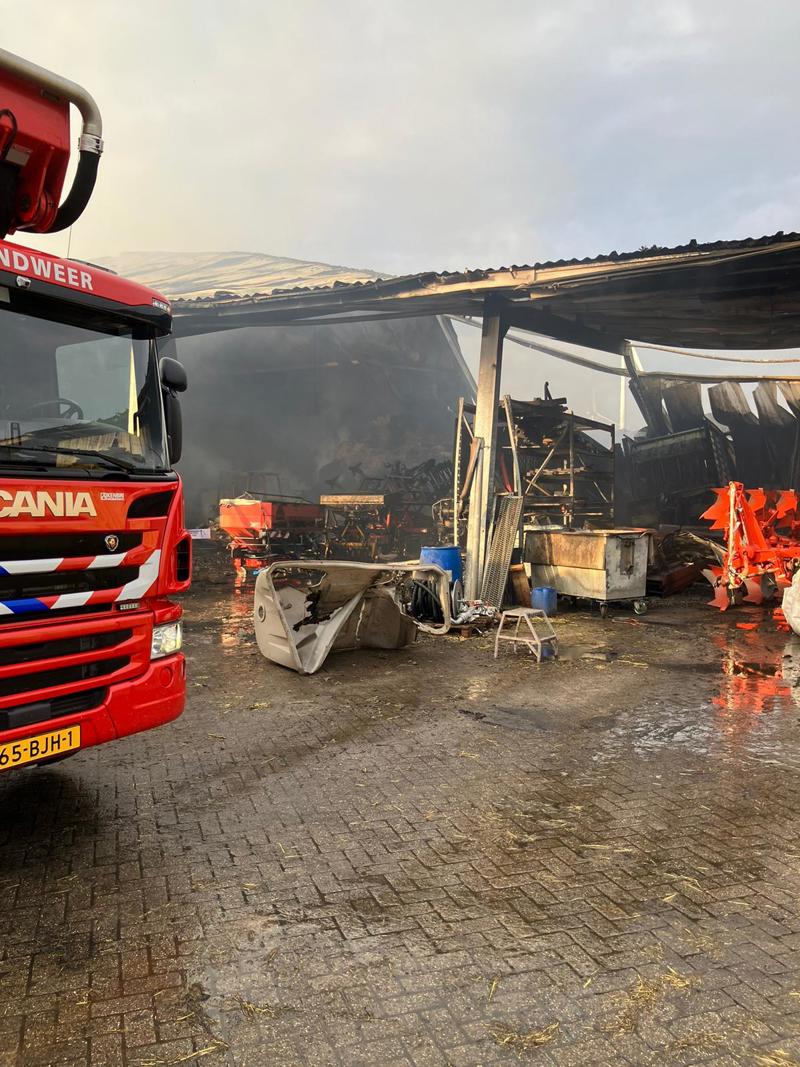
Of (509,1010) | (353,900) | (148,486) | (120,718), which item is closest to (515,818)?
(353,900)

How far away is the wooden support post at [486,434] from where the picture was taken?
42.0 ft

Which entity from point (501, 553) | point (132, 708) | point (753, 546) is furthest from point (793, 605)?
point (132, 708)

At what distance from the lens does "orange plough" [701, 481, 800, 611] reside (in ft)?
39.4

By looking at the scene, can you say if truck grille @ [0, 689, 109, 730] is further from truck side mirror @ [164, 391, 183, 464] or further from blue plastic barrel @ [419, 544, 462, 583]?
blue plastic barrel @ [419, 544, 462, 583]

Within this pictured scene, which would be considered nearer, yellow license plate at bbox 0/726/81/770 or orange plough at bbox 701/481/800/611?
yellow license plate at bbox 0/726/81/770

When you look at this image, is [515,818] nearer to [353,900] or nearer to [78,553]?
[353,900]

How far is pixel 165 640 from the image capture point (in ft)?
14.0

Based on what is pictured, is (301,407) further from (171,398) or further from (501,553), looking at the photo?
(171,398)

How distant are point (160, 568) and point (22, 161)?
120 inches

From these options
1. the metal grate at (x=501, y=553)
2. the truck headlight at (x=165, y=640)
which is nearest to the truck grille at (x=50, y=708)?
the truck headlight at (x=165, y=640)

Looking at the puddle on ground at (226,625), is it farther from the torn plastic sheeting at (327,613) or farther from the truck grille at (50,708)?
the truck grille at (50,708)

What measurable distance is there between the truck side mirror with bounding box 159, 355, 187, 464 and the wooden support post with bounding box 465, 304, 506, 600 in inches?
335

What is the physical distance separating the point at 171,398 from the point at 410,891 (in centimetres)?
336

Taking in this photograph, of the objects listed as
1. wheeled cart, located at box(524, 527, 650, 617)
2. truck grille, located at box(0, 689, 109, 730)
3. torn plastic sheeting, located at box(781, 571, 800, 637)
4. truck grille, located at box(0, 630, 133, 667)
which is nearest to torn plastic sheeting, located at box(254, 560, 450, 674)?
truck grille, located at box(0, 630, 133, 667)
